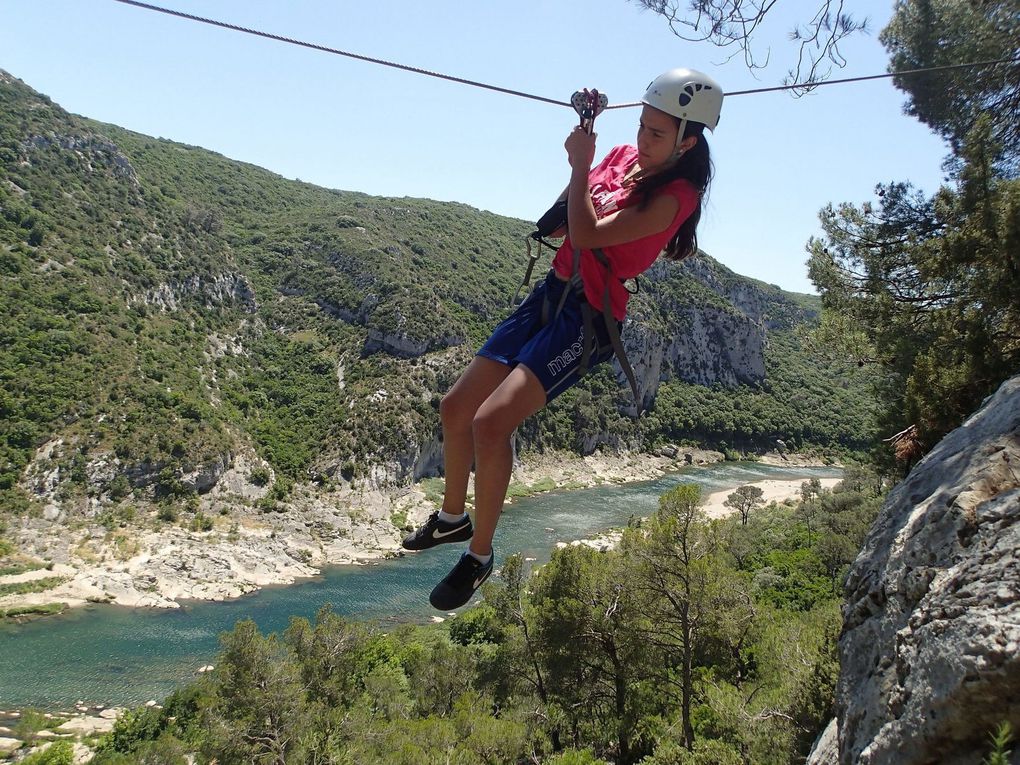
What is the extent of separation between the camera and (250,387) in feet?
162

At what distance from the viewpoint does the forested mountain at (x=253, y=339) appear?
118 feet

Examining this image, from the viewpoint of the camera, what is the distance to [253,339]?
54.3 meters

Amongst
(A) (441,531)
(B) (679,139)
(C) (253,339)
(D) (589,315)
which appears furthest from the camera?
(C) (253,339)

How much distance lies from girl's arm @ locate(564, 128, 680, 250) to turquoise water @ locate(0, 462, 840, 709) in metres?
24.9

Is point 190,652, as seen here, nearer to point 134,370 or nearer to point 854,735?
point 134,370

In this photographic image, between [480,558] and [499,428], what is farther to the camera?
[480,558]

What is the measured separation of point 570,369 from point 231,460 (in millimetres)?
41345

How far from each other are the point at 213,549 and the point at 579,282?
113 feet

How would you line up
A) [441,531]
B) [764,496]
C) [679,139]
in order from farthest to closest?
[764,496] → [441,531] → [679,139]

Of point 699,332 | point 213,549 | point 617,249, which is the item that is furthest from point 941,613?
point 699,332

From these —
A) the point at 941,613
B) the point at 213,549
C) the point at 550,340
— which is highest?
the point at 550,340

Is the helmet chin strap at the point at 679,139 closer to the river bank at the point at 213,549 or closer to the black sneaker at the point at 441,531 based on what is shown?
the black sneaker at the point at 441,531

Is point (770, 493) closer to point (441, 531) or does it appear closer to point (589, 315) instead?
point (441, 531)

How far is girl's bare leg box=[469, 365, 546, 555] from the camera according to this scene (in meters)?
2.22
